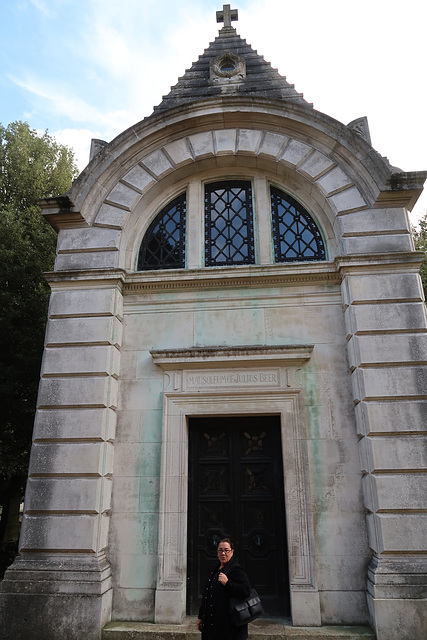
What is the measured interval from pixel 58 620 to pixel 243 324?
219 inches

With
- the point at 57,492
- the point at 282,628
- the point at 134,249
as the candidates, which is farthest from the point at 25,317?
the point at 282,628

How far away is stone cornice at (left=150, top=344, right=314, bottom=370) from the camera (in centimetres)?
800

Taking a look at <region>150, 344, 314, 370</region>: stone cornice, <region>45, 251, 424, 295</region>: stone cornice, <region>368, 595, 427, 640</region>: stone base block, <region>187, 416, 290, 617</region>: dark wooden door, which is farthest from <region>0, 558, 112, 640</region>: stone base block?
<region>45, 251, 424, 295</region>: stone cornice

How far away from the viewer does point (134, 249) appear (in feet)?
30.8

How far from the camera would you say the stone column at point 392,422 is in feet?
20.7

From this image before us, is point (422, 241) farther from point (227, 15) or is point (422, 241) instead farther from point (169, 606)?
point (169, 606)

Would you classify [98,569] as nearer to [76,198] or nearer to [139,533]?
[139,533]

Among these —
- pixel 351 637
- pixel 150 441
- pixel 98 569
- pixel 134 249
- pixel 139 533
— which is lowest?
pixel 351 637

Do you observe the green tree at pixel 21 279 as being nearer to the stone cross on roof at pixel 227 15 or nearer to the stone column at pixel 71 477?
the stone column at pixel 71 477

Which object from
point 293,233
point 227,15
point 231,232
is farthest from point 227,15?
point 293,233

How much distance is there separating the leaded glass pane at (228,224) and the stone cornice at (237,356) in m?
2.06

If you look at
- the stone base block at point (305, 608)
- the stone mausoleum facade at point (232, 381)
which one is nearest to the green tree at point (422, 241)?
the stone mausoleum facade at point (232, 381)

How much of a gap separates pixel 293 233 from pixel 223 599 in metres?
6.82

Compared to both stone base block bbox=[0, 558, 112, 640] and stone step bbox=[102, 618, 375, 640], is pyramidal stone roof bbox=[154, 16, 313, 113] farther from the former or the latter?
stone step bbox=[102, 618, 375, 640]
